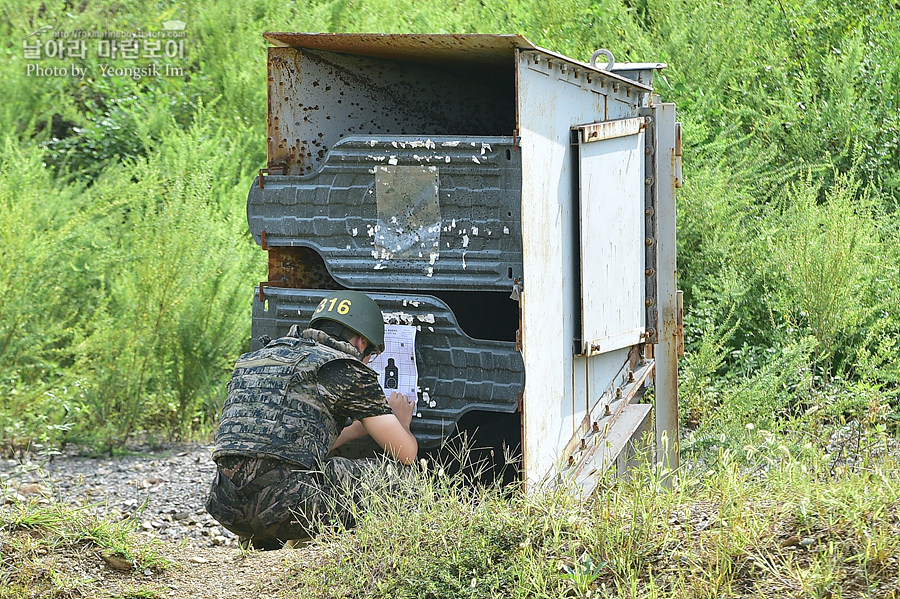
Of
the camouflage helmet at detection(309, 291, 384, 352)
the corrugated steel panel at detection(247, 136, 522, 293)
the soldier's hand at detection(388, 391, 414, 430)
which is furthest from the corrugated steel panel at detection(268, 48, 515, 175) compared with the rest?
the soldier's hand at detection(388, 391, 414, 430)

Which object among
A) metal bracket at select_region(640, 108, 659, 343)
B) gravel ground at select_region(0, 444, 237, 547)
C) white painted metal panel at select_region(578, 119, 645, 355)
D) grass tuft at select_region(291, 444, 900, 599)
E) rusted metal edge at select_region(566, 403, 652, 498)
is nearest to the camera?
grass tuft at select_region(291, 444, 900, 599)

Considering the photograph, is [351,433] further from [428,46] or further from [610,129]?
[610,129]

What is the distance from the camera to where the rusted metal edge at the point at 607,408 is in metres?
3.83

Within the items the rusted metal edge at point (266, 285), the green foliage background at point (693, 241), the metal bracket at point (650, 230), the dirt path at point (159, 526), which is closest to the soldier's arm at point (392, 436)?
the dirt path at point (159, 526)

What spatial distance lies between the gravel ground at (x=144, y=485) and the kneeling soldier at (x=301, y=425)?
1.22 metres

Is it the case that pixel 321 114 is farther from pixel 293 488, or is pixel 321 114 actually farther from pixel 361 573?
pixel 361 573

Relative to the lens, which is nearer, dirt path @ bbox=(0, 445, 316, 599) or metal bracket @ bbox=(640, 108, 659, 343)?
dirt path @ bbox=(0, 445, 316, 599)

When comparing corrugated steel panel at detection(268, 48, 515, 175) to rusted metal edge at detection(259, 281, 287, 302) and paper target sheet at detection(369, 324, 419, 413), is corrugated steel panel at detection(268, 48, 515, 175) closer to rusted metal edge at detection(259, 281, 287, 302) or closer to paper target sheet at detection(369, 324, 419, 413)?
rusted metal edge at detection(259, 281, 287, 302)

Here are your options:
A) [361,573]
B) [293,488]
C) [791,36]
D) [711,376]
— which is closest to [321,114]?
[293,488]

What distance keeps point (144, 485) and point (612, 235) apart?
2.91m

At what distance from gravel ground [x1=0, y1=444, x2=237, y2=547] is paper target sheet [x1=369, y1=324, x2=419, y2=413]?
147cm

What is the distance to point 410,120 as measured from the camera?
4469 millimetres

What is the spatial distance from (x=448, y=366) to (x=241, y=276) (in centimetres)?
308

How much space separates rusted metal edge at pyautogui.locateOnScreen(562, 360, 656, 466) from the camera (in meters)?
3.83
